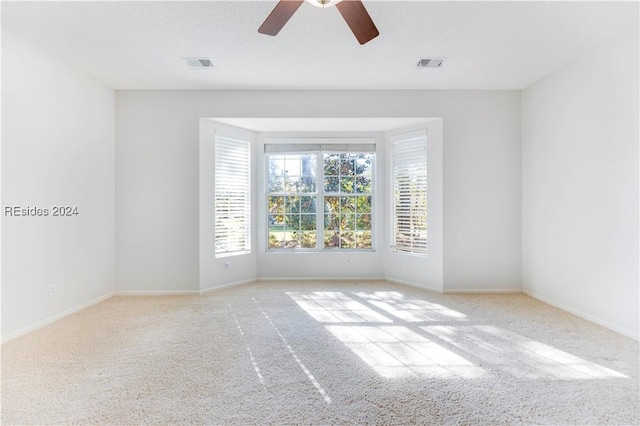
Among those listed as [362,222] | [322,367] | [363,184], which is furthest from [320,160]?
[322,367]

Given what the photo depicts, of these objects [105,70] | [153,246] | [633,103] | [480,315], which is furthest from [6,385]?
[633,103]

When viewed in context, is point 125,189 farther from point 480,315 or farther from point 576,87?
point 576,87

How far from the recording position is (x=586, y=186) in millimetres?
3570

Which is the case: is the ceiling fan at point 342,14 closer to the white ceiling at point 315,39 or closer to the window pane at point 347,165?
the white ceiling at point 315,39

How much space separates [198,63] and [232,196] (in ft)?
6.38

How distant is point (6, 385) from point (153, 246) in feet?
8.05

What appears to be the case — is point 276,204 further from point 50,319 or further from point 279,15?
point 279,15

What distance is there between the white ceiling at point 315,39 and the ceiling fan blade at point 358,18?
38cm

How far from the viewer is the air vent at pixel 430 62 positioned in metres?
3.65

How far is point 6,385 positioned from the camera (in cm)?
229

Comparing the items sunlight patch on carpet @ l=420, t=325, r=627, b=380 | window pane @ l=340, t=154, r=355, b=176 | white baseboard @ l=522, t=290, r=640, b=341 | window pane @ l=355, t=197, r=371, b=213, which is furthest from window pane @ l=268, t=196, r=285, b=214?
white baseboard @ l=522, t=290, r=640, b=341

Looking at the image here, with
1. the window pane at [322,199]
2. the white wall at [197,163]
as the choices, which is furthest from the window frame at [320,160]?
the white wall at [197,163]

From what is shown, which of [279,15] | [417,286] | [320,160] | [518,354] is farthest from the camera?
[320,160]

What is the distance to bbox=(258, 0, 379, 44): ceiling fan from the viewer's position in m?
Answer: 2.16
